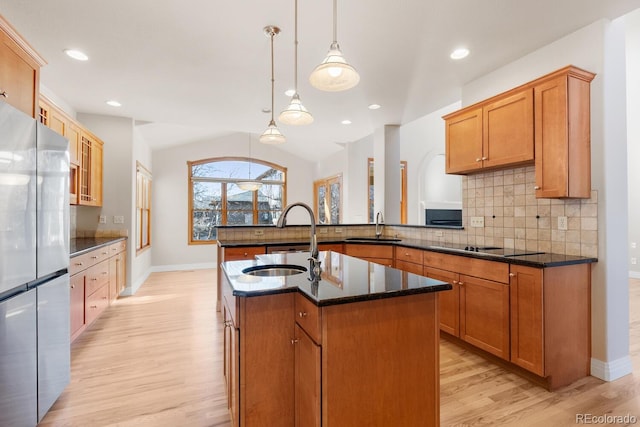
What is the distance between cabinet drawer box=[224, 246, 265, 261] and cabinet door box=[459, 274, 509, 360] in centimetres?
223

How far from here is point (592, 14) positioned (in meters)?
2.33

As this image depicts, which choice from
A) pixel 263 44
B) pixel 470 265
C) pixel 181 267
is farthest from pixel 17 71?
pixel 181 267

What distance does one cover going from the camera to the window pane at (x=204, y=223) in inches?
305

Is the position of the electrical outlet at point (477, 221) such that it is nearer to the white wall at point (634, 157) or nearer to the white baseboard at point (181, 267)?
the white wall at point (634, 157)

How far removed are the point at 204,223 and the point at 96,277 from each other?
4352mm

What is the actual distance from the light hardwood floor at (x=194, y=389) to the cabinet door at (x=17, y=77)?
190 cm

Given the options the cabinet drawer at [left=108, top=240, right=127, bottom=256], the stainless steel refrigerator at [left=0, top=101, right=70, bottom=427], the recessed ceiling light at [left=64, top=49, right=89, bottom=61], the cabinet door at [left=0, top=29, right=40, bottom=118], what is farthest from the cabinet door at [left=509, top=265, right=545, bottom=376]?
the cabinet drawer at [left=108, top=240, right=127, bottom=256]

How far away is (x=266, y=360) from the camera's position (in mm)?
1564

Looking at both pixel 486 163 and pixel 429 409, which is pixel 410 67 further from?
pixel 429 409

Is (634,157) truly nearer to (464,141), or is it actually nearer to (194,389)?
(464,141)

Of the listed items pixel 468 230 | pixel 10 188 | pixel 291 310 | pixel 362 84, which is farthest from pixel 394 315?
pixel 362 84

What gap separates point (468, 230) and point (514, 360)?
1.45 metres

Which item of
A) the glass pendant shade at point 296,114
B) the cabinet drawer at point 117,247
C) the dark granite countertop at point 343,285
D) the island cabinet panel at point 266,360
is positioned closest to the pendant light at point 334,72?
the glass pendant shade at point 296,114

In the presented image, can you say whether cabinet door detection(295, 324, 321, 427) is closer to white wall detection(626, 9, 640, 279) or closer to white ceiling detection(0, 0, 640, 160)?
white ceiling detection(0, 0, 640, 160)
